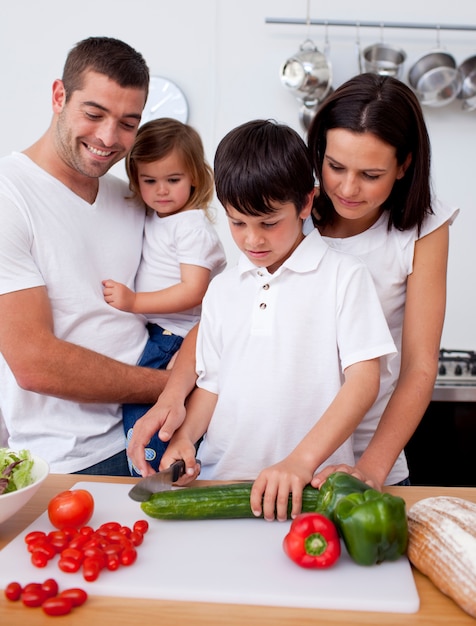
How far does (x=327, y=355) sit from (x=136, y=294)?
2.17ft

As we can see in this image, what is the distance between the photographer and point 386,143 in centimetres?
129

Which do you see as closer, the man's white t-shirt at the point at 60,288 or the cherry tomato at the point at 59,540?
the cherry tomato at the point at 59,540

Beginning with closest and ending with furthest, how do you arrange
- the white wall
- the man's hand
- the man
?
the man's hand → the man → the white wall

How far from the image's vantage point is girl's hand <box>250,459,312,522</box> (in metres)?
1.06

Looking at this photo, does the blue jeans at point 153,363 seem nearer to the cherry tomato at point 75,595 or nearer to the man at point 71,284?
the man at point 71,284

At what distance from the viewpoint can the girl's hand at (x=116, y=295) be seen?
1.70m

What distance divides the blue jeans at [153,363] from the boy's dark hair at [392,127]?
66 centimetres

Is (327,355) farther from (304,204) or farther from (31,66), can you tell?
(31,66)

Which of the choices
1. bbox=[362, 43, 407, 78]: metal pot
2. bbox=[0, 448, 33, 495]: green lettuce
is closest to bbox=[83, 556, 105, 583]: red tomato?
bbox=[0, 448, 33, 495]: green lettuce

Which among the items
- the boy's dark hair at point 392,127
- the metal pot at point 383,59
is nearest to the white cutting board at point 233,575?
the boy's dark hair at point 392,127

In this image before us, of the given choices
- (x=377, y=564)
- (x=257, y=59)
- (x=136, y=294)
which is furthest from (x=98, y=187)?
(x=257, y=59)

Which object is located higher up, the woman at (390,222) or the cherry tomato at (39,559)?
the woman at (390,222)

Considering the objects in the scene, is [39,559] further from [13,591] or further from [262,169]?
[262,169]

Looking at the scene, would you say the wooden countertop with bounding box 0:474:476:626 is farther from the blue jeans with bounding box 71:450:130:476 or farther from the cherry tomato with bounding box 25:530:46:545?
the blue jeans with bounding box 71:450:130:476
